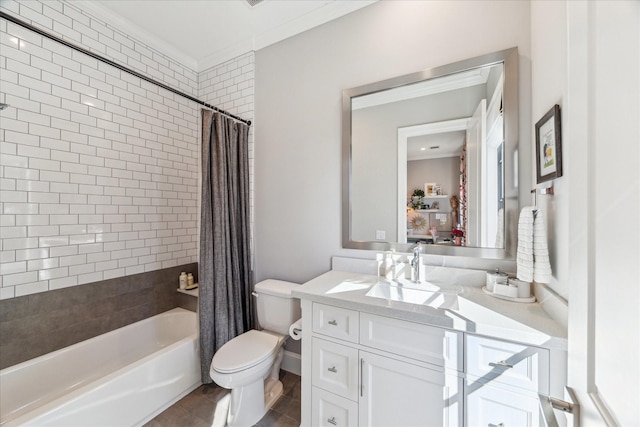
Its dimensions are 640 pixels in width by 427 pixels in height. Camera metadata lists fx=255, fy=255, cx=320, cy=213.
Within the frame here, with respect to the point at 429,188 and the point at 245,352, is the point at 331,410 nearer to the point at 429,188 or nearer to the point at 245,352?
the point at 245,352

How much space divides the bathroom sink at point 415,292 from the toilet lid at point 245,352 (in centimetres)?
79

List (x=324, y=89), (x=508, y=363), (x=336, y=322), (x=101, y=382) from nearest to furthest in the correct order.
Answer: (x=508, y=363) < (x=336, y=322) < (x=101, y=382) < (x=324, y=89)

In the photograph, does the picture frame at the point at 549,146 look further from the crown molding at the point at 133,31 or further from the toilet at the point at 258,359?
the crown molding at the point at 133,31

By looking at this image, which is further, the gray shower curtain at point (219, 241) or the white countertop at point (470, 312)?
the gray shower curtain at point (219, 241)

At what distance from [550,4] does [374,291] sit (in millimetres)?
1571

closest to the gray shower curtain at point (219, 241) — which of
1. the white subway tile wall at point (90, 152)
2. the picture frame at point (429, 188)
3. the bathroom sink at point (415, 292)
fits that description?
the white subway tile wall at point (90, 152)

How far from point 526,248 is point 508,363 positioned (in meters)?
0.50

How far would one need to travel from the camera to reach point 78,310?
1.83 metres

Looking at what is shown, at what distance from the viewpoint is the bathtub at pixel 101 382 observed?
133 cm

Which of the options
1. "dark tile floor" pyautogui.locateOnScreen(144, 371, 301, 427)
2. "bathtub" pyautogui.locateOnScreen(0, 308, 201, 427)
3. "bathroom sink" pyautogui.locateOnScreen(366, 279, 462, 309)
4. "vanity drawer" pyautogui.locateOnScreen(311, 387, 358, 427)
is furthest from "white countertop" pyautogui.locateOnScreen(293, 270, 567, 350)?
"bathtub" pyautogui.locateOnScreen(0, 308, 201, 427)

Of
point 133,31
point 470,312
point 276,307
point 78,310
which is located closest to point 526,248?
point 470,312

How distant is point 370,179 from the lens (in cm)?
180

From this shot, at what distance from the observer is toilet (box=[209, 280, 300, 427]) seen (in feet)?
4.89

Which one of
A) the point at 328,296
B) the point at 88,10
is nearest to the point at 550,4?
the point at 328,296
